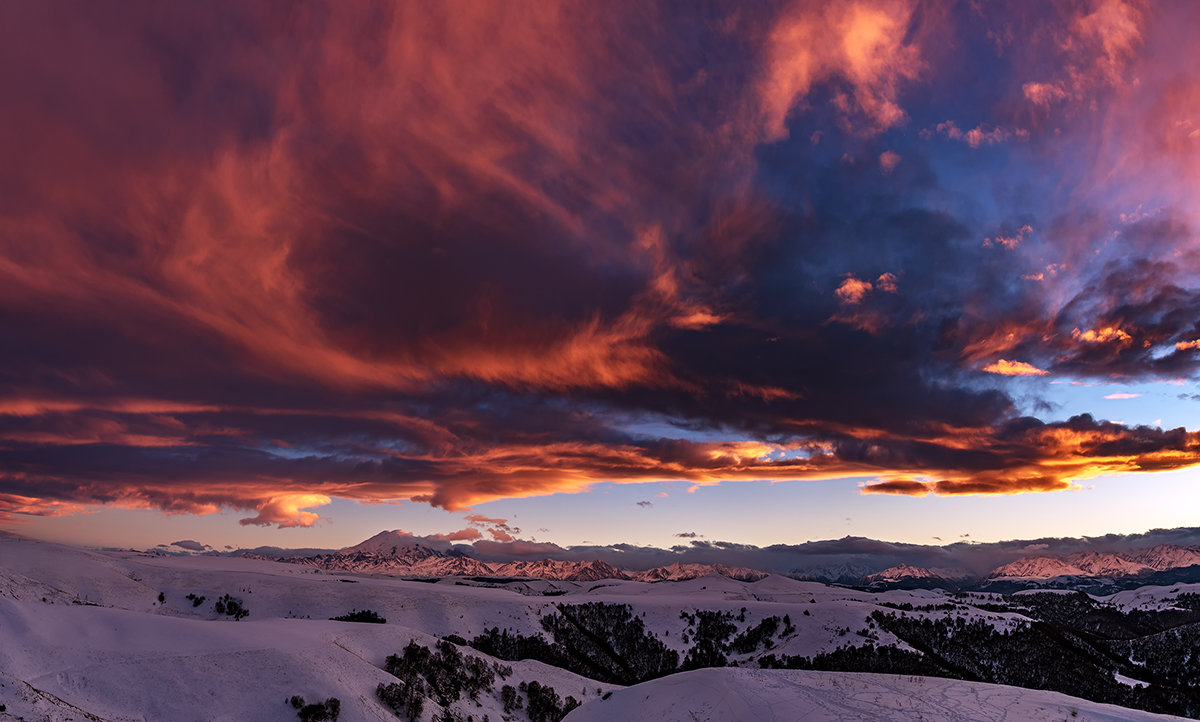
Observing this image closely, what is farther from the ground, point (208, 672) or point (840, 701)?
point (840, 701)

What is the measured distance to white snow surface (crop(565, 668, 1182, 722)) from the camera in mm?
29859

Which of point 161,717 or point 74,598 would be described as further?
point 74,598

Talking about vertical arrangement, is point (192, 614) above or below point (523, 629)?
above

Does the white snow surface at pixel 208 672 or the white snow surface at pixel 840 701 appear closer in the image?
the white snow surface at pixel 840 701

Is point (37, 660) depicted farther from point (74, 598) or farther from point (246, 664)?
point (74, 598)

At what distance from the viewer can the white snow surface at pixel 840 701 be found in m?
29.9

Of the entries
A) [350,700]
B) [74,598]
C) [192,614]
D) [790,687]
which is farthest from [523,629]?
[790,687]

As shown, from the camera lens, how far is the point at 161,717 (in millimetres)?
41469

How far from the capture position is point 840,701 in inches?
1276

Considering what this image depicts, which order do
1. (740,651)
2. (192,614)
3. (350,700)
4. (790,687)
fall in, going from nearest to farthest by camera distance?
(790,687) < (350,700) < (192,614) < (740,651)

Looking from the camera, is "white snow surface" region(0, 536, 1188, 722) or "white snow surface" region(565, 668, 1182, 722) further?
"white snow surface" region(0, 536, 1188, 722)

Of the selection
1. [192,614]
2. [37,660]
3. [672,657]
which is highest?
[37,660]

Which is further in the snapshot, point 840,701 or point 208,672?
point 208,672

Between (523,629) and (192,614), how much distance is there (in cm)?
7197
